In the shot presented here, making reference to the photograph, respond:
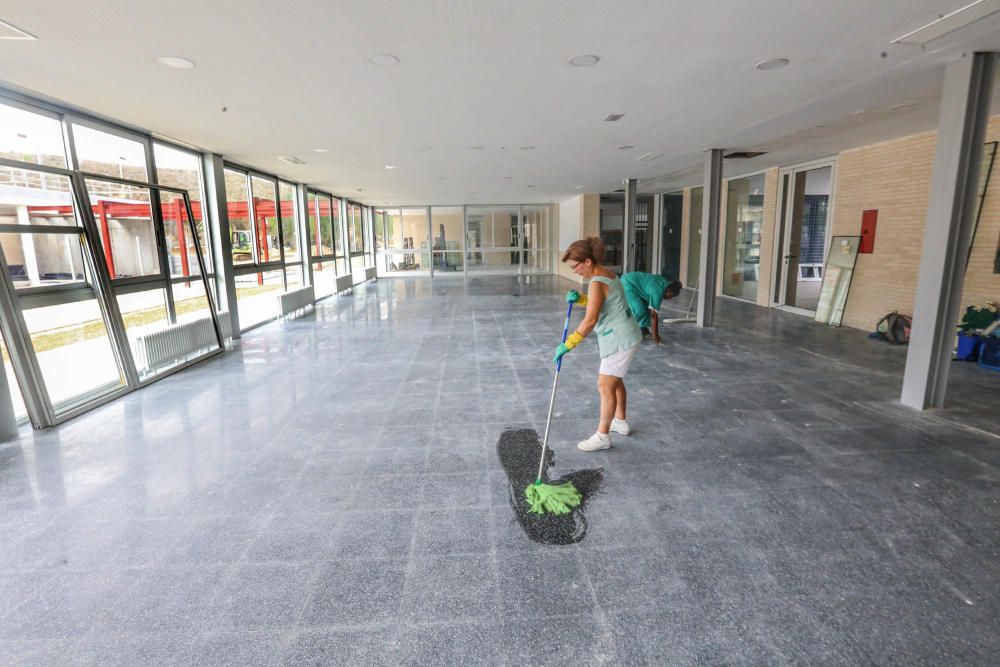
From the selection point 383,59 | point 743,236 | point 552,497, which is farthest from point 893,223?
point 383,59

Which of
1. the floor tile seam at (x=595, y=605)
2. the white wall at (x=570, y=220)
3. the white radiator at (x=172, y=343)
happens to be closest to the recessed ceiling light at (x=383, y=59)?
the floor tile seam at (x=595, y=605)

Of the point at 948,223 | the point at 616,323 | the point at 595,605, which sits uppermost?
the point at 948,223

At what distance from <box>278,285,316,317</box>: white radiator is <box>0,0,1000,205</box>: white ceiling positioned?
11.0 ft

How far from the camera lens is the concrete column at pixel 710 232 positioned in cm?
777

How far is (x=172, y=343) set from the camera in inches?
233

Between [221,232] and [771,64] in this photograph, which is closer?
[771,64]

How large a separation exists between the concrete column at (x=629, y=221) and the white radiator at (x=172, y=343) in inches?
365

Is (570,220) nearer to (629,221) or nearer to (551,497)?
(629,221)

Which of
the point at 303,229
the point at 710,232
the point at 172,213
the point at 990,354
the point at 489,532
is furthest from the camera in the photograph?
the point at 303,229

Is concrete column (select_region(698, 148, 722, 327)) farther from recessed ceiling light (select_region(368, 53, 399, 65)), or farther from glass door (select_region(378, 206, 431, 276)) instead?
glass door (select_region(378, 206, 431, 276))

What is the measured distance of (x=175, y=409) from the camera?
4.61 meters

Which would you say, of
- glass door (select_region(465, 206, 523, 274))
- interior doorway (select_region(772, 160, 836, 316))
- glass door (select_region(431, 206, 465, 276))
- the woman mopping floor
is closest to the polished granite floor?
the woman mopping floor

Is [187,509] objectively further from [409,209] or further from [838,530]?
[409,209]

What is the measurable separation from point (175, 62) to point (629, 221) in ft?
33.9
